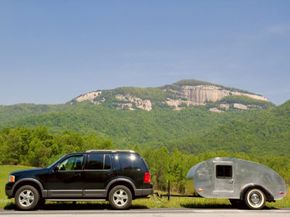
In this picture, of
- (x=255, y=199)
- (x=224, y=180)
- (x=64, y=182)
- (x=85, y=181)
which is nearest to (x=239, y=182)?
(x=224, y=180)

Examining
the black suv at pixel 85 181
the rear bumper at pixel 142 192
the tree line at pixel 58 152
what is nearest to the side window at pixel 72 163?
the black suv at pixel 85 181

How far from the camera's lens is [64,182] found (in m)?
13.8

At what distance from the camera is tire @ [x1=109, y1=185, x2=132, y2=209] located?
45.4 ft

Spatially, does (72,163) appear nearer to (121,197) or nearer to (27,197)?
(27,197)

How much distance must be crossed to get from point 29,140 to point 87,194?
3832 inches

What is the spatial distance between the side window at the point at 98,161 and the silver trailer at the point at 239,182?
124 inches

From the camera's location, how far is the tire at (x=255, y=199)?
14.5m

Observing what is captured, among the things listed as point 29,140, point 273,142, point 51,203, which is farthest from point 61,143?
point 273,142

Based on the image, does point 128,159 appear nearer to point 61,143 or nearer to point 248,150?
point 61,143

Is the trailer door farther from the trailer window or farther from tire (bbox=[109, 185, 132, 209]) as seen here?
tire (bbox=[109, 185, 132, 209])

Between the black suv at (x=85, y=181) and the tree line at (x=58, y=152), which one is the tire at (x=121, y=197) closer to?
the black suv at (x=85, y=181)

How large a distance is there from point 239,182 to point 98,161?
5018 mm

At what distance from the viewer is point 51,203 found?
50.2 ft

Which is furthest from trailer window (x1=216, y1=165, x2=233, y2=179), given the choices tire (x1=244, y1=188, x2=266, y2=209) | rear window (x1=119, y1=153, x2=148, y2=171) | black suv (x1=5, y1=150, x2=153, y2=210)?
rear window (x1=119, y1=153, x2=148, y2=171)
